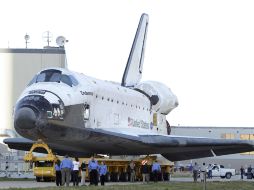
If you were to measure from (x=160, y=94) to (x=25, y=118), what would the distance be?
38.4 ft

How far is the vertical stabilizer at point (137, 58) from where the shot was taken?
36.3 m

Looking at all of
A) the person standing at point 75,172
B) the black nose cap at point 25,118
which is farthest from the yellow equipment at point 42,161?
the black nose cap at point 25,118

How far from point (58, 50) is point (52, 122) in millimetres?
32862

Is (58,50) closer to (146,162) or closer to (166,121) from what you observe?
(166,121)

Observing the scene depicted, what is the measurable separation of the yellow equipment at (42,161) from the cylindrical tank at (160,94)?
30.7 feet

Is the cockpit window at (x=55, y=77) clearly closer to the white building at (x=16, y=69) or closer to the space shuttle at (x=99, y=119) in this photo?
the space shuttle at (x=99, y=119)

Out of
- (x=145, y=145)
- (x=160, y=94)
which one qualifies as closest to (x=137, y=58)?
(x=160, y=94)

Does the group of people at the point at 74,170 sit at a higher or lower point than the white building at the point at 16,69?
lower

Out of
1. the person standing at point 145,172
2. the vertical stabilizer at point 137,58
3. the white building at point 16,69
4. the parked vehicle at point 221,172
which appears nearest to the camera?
the person standing at point 145,172

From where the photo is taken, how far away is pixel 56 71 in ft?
88.3

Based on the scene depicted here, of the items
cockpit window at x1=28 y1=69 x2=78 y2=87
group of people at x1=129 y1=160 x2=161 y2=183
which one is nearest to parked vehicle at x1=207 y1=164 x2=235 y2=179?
group of people at x1=129 y1=160 x2=161 y2=183

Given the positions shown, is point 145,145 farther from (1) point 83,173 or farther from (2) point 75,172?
(2) point 75,172

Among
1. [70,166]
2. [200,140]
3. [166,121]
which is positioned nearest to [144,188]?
[70,166]

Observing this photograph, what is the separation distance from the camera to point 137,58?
38.2 meters
